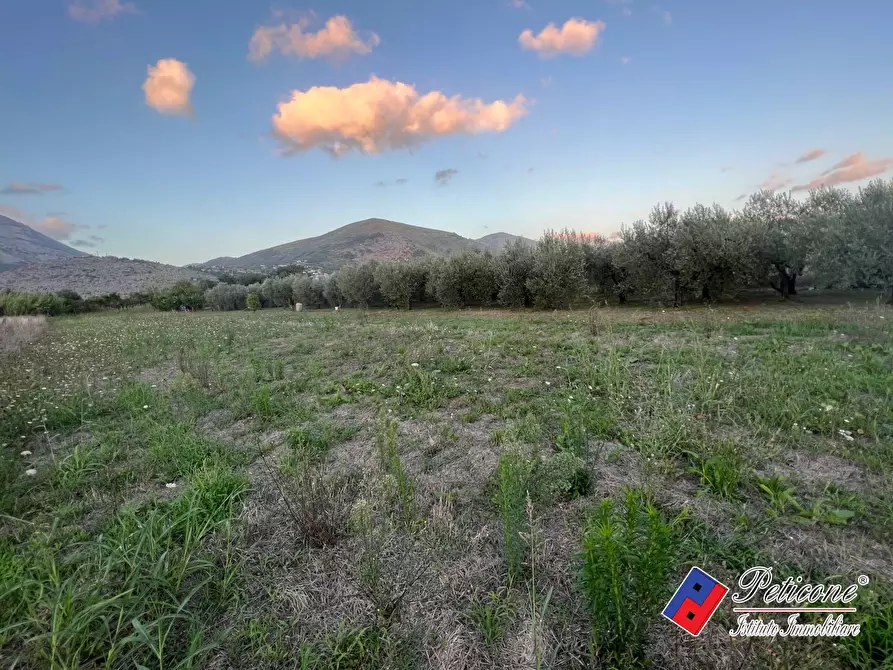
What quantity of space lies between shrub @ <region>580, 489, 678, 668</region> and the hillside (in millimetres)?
69377

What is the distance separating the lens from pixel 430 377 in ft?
20.1

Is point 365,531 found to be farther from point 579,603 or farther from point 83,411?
point 83,411

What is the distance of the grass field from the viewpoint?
1.79 metres

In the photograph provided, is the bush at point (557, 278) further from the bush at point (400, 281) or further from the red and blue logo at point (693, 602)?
the red and blue logo at point (693, 602)

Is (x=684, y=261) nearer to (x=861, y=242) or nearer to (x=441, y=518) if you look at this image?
(x=861, y=242)

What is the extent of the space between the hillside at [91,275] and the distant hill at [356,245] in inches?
1449

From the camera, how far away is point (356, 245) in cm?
12025

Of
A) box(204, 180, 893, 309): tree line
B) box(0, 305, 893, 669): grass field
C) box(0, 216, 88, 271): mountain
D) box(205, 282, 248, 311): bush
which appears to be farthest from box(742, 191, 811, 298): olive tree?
box(0, 216, 88, 271): mountain

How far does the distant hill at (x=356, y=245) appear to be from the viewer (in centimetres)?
11044

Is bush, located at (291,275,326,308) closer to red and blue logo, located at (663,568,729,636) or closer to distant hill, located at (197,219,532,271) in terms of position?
red and blue logo, located at (663,568,729,636)

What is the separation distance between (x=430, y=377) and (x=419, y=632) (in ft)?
14.0

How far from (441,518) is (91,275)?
89909 mm

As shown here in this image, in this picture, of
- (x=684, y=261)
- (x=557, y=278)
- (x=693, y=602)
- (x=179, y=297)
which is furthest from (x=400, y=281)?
(x=179, y=297)

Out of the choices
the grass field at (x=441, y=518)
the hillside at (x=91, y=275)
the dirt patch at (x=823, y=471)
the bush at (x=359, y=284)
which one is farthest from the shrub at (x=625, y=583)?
Answer: the hillside at (x=91, y=275)
